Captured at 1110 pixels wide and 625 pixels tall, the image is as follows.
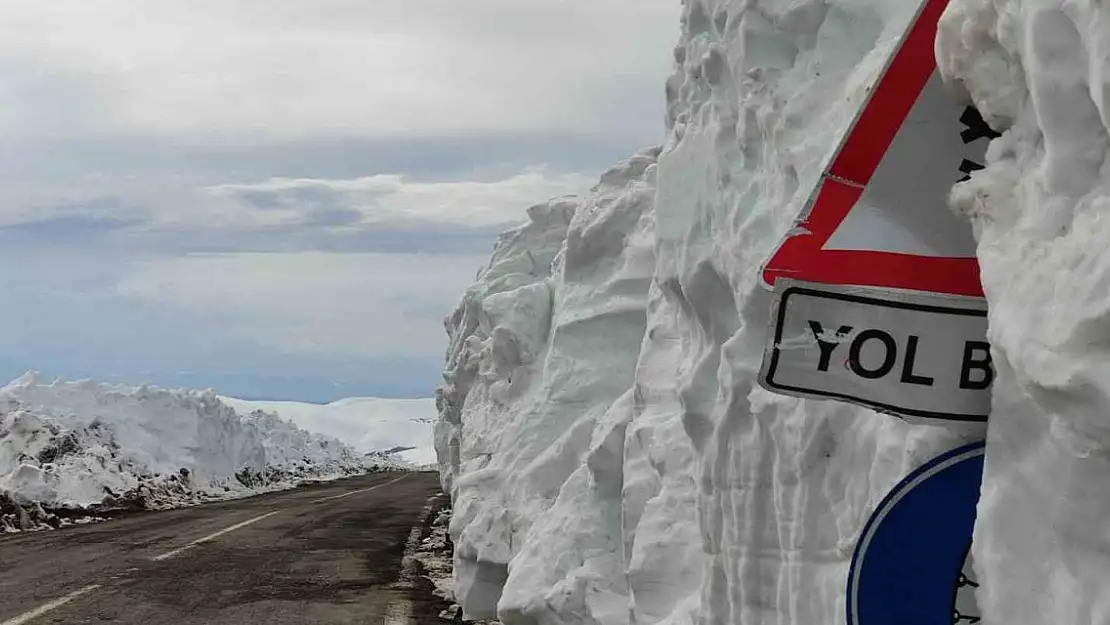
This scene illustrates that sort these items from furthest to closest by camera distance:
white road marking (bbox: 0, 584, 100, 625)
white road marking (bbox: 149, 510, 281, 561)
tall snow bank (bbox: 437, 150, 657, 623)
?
white road marking (bbox: 149, 510, 281, 561), white road marking (bbox: 0, 584, 100, 625), tall snow bank (bbox: 437, 150, 657, 623)

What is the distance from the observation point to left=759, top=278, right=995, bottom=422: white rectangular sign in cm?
209

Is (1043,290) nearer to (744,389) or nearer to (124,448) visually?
(744,389)

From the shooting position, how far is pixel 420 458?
77250 millimetres

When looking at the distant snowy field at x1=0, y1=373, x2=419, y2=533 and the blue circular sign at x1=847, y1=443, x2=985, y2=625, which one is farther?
the distant snowy field at x1=0, y1=373, x2=419, y2=533

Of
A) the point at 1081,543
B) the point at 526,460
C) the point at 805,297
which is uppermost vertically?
the point at 805,297

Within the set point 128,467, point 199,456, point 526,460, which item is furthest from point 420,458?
point 526,460

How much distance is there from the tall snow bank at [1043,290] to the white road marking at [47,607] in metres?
8.71

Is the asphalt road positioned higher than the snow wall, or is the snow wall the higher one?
the snow wall

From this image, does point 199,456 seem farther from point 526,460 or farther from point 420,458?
point 420,458

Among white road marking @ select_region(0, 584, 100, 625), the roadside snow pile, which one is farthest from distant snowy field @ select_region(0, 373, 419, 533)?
white road marking @ select_region(0, 584, 100, 625)

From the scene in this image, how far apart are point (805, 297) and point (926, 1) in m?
0.79

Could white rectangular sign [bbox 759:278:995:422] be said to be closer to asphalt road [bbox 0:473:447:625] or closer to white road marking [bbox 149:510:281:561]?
asphalt road [bbox 0:473:447:625]

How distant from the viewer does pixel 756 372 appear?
4.15 m

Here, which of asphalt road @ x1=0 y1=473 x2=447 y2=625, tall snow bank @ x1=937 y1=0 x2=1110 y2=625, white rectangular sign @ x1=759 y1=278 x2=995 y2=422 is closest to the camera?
tall snow bank @ x1=937 y1=0 x2=1110 y2=625
